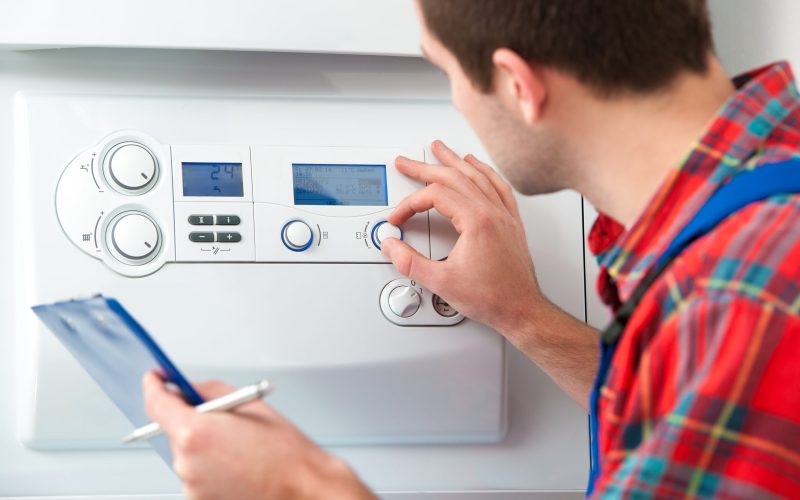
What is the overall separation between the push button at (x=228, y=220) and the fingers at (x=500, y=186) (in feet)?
0.86

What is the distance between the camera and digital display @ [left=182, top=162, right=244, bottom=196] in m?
0.99

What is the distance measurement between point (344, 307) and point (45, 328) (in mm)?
304

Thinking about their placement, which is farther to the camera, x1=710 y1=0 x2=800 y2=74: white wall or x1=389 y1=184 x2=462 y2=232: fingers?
x1=710 y1=0 x2=800 y2=74: white wall

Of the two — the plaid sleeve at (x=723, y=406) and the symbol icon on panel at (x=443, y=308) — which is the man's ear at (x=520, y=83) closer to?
the plaid sleeve at (x=723, y=406)

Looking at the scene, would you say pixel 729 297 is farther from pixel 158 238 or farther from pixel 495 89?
pixel 158 238

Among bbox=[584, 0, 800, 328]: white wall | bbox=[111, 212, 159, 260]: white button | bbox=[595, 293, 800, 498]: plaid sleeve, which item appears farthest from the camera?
bbox=[584, 0, 800, 328]: white wall

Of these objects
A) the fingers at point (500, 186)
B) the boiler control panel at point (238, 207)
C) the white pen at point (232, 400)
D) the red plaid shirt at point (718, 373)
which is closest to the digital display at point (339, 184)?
the boiler control panel at point (238, 207)

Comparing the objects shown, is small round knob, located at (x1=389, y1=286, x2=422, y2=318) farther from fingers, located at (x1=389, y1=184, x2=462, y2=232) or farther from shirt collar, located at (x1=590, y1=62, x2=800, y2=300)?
shirt collar, located at (x1=590, y1=62, x2=800, y2=300)

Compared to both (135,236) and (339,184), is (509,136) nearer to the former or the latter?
(339,184)

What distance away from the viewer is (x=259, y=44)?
3.18ft

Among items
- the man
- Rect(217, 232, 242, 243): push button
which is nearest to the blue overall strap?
the man

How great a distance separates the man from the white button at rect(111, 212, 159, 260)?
0.27m

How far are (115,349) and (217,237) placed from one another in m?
0.24

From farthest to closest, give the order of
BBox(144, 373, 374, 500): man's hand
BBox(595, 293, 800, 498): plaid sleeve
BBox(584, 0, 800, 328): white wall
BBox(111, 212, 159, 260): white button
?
BBox(584, 0, 800, 328): white wall, BBox(111, 212, 159, 260): white button, BBox(144, 373, 374, 500): man's hand, BBox(595, 293, 800, 498): plaid sleeve
